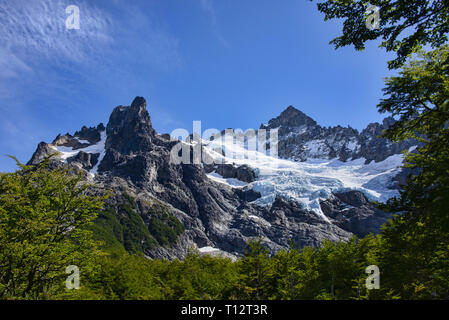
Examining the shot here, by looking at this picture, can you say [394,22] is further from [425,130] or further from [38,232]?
[38,232]

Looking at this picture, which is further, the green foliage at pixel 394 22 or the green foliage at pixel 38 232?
the green foliage at pixel 38 232

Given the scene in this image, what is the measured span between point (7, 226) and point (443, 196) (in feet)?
72.0

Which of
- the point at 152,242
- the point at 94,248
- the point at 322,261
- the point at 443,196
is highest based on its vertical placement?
the point at 443,196

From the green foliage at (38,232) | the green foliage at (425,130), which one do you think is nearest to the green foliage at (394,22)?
the green foliage at (425,130)

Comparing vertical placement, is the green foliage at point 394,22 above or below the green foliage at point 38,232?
above

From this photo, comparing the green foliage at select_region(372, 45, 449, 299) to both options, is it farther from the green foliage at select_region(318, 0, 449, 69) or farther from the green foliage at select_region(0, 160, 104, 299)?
the green foliage at select_region(0, 160, 104, 299)

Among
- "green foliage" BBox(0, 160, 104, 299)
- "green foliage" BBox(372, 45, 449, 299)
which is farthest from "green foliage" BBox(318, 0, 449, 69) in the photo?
"green foliage" BBox(0, 160, 104, 299)

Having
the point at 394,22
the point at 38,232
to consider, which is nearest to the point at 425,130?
the point at 394,22

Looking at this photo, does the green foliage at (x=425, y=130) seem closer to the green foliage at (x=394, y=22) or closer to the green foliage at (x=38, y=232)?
the green foliage at (x=394, y=22)

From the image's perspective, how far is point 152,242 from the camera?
17275cm

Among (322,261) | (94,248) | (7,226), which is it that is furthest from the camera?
(322,261)

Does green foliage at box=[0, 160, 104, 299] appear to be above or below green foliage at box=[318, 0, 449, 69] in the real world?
below

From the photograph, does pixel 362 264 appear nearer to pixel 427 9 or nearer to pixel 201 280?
pixel 201 280
